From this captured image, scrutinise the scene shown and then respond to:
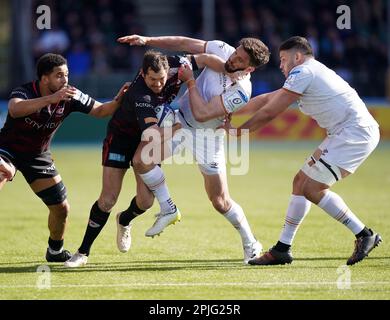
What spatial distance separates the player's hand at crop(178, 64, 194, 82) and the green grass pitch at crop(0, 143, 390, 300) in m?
1.86

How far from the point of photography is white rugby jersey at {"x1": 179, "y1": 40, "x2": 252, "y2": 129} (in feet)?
28.2

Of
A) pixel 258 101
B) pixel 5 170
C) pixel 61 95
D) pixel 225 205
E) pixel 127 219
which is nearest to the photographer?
pixel 61 95

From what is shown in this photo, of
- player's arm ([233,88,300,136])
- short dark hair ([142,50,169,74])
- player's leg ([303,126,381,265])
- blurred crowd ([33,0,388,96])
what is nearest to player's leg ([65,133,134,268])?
short dark hair ([142,50,169,74])

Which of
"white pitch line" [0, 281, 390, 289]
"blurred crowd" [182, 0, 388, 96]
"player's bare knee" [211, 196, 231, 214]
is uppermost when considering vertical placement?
"player's bare knee" [211, 196, 231, 214]

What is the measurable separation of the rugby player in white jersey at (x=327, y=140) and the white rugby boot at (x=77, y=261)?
1.66m

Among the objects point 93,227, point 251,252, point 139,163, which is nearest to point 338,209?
point 251,252

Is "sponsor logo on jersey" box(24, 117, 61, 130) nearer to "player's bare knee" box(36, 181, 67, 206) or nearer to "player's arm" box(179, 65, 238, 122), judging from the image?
"player's bare knee" box(36, 181, 67, 206)

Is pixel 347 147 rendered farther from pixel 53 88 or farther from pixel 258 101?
pixel 53 88

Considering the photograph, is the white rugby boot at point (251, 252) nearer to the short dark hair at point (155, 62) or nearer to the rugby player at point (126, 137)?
the rugby player at point (126, 137)

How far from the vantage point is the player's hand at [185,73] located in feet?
28.4

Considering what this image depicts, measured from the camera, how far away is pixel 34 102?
27.0ft

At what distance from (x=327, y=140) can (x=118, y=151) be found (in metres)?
2.09

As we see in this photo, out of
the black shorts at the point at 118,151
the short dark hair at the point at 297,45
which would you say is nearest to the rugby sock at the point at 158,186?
the black shorts at the point at 118,151
